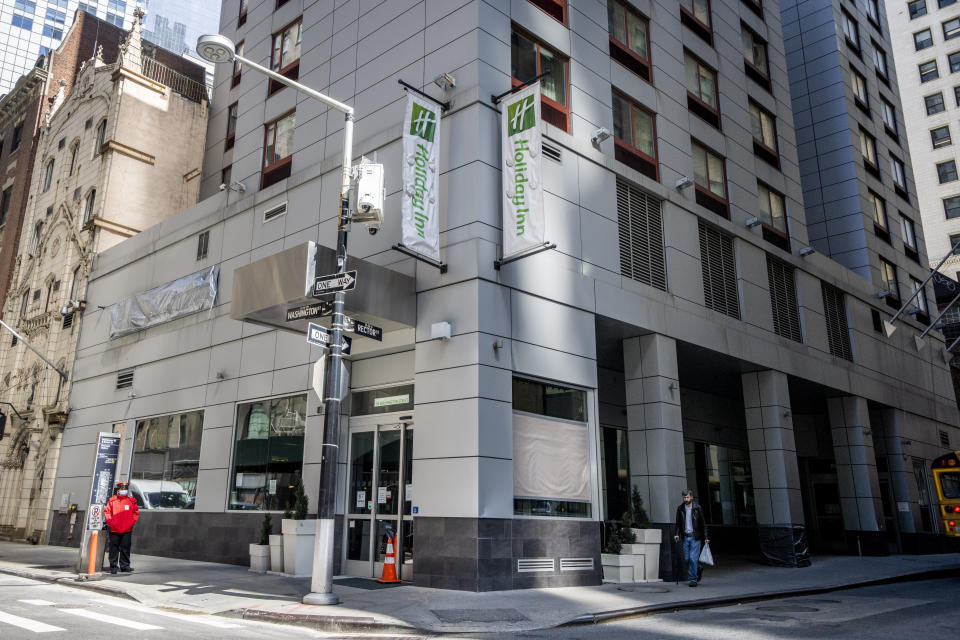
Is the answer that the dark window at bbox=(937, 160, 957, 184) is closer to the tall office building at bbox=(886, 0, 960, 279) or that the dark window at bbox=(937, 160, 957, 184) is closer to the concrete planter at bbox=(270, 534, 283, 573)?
the tall office building at bbox=(886, 0, 960, 279)

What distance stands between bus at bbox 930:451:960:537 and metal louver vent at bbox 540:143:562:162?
45.5 feet

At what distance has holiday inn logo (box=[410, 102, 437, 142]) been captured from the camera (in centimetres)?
1530

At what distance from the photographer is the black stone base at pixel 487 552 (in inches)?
530

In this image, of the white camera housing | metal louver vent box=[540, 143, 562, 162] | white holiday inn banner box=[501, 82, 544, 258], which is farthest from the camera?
metal louver vent box=[540, 143, 562, 162]

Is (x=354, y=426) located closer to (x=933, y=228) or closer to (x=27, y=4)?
(x=933, y=228)

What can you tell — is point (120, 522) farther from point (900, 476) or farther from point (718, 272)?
point (900, 476)

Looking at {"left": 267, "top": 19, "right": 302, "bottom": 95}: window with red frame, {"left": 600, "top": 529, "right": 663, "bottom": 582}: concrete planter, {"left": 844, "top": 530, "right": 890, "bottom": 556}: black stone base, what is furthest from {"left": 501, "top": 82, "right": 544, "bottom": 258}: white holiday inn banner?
{"left": 844, "top": 530, "right": 890, "bottom": 556}: black stone base

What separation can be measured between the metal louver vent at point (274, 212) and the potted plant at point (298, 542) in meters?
8.28

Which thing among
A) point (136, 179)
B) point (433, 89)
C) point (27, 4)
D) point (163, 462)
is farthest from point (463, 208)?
point (27, 4)

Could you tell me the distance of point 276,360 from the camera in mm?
19266

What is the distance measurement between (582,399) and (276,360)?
813cm

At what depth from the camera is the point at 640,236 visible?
19594mm

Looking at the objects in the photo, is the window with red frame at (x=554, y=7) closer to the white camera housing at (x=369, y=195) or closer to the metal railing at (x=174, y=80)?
the white camera housing at (x=369, y=195)

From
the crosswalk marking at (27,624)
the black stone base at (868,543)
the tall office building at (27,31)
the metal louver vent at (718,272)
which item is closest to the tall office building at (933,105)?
the black stone base at (868,543)
